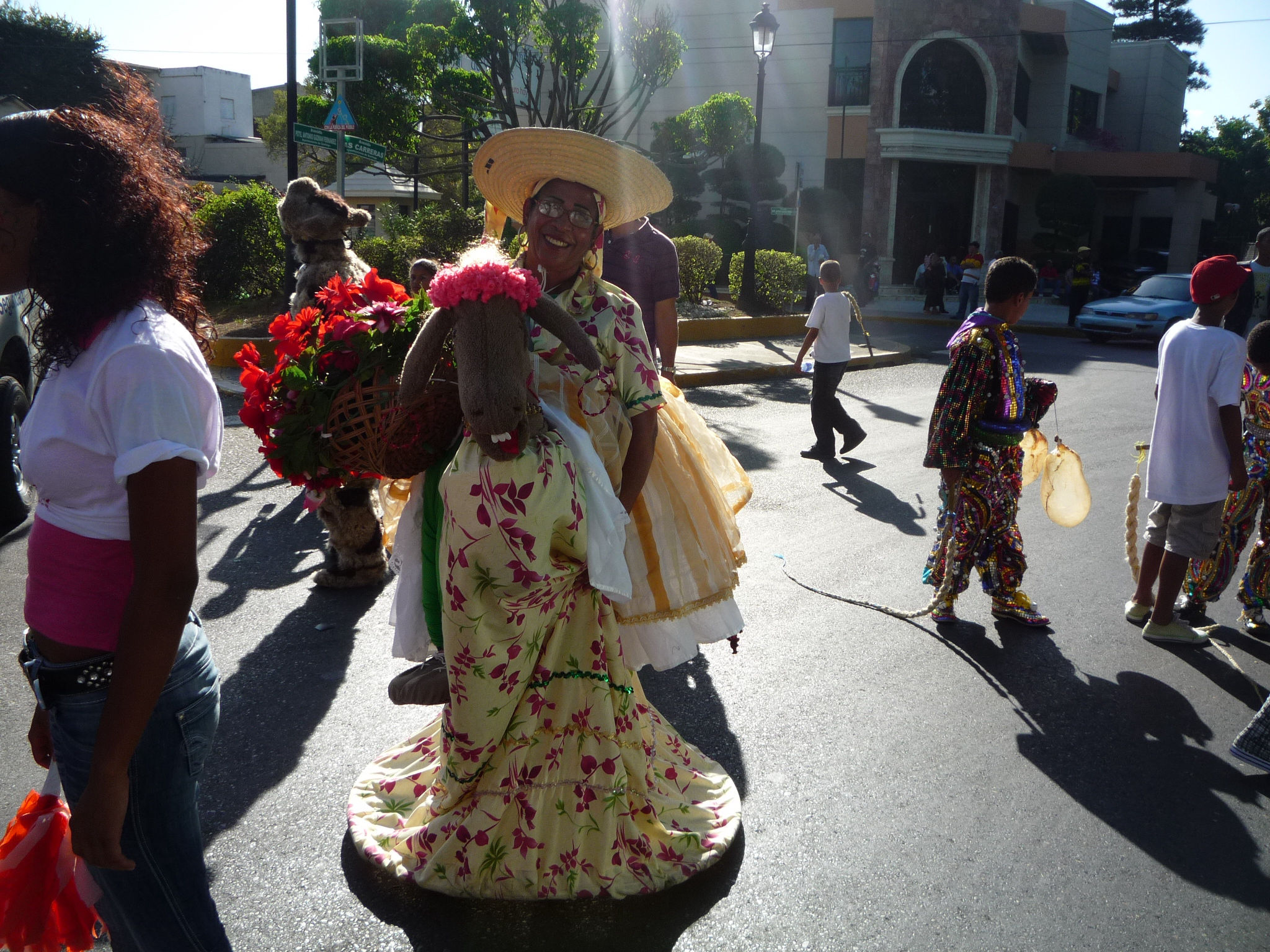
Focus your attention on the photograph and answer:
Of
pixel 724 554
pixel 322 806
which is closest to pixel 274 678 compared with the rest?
pixel 322 806

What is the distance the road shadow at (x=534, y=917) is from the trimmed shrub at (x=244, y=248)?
1393 cm

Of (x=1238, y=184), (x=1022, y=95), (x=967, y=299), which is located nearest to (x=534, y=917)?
(x=967, y=299)

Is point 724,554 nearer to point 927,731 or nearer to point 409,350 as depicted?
point 409,350

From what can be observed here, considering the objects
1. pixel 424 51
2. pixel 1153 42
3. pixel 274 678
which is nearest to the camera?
pixel 274 678

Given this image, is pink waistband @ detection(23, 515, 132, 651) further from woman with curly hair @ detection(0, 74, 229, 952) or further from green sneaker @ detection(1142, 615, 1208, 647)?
green sneaker @ detection(1142, 615, 1208, 647)

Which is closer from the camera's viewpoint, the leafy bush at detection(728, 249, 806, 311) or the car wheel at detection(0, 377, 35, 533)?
the car wheel at detection(0, 377, 35, 533)

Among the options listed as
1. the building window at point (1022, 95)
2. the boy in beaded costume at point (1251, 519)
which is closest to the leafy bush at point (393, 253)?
the boy in beaded costume at point (1251, 519)

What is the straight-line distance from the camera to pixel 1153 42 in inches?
1547

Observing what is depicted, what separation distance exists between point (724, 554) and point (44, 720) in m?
1.92

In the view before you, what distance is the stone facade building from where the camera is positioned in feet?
103

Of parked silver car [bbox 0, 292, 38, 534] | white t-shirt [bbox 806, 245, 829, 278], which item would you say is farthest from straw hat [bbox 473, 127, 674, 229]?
white t-shirt [bbox 806, 245, 829, 278]

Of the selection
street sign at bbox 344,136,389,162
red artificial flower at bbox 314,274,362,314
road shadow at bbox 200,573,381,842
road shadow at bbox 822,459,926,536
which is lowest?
road shadow at bbox 200,573,381,842

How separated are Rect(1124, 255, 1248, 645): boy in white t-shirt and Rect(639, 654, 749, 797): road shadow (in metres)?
2.30

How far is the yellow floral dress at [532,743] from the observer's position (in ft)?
8.32
